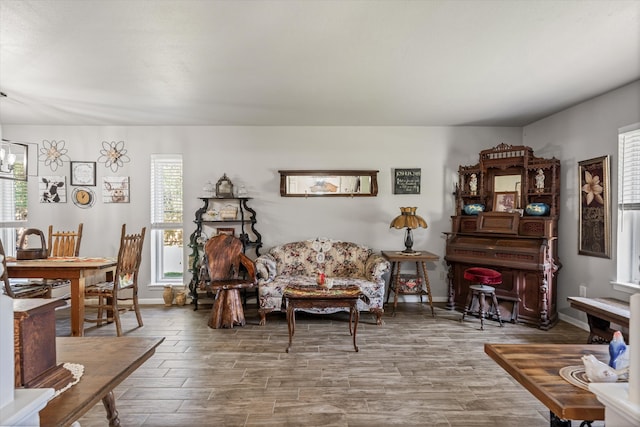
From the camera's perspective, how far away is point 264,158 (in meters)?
5.20

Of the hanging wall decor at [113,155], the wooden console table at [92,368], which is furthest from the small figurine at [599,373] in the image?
the hanging wall decor at [113,155]

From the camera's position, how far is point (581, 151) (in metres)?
4.09

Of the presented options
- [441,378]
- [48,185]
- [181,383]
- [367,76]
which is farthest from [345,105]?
[48,185]

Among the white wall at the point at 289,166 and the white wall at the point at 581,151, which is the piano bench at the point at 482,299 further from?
the white wall at the point at 581,151

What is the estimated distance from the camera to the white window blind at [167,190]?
518 cm

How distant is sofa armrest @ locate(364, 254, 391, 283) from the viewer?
4.32 meters

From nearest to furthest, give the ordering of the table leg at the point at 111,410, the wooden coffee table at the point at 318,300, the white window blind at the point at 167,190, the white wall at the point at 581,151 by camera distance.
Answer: the table leg at the point at 111,410 → the wooden coffee table at the point at 318,300 → the white wall at the point at 581,151 → the white window blind at the point at 167,190

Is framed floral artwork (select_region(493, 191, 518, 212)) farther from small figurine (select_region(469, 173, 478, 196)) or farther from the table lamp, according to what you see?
the table lamp

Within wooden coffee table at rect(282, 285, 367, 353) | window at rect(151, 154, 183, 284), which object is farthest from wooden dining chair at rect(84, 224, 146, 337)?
wooden coffee table at rect(282, 285, 367, 353)

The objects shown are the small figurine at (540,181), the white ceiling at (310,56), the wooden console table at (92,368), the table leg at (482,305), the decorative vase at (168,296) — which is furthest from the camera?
the decorative vase at (168,296)

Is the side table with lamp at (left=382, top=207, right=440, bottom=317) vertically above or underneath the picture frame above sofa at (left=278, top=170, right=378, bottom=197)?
underneath

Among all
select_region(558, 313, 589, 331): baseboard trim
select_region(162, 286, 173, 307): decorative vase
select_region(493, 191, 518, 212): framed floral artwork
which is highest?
select_region(493, 191, 518, 212): framed floral artwork

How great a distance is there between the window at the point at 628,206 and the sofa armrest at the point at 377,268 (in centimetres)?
251

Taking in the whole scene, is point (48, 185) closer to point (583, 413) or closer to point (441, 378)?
point (441, 378)
